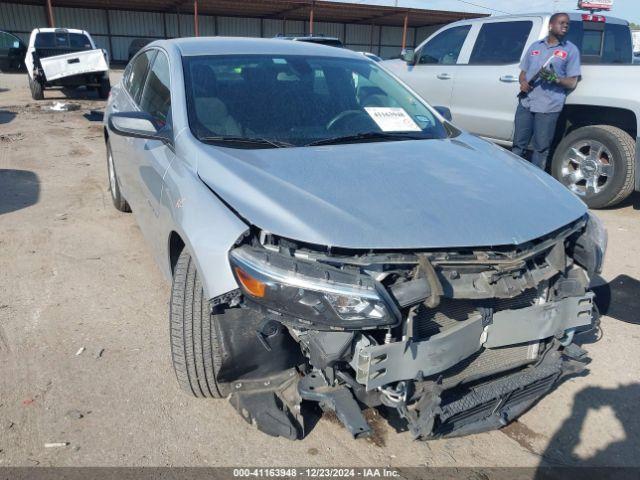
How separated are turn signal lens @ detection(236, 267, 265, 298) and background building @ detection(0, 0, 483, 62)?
26583 mm

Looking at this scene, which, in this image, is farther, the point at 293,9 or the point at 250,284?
the point at 293,9

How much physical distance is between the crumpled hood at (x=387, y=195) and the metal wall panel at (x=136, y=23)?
30897 millimetres

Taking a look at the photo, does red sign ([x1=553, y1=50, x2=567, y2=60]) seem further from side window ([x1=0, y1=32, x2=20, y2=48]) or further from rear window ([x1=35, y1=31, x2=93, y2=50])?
side window ([x1=0, y1=32, x2=20, y2=48])

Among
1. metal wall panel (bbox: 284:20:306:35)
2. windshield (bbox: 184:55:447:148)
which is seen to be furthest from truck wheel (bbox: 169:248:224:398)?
metal wall panel (bbox: 284:20:306:35)

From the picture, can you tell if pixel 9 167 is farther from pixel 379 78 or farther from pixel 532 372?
pixel 532 372

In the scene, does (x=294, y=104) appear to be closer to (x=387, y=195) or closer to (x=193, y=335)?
(x=387, y=195)

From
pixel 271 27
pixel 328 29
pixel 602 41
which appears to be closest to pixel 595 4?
pixel 602 41

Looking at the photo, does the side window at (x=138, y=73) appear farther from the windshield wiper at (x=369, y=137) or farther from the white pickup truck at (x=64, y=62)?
the white pickup truck at (x=64, y=62)

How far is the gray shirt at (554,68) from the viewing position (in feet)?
18.8

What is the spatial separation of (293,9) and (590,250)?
28.9m

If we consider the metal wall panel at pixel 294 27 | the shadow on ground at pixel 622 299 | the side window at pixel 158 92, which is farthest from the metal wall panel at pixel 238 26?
the shadow on ground at pixel 622 299

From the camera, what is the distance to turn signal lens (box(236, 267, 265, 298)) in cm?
203

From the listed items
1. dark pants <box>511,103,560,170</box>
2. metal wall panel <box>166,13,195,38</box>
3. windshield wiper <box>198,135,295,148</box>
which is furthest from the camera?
metal wall panel <box>166,13,195,38</box>

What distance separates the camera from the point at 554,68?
Answer: 5.73 metres
